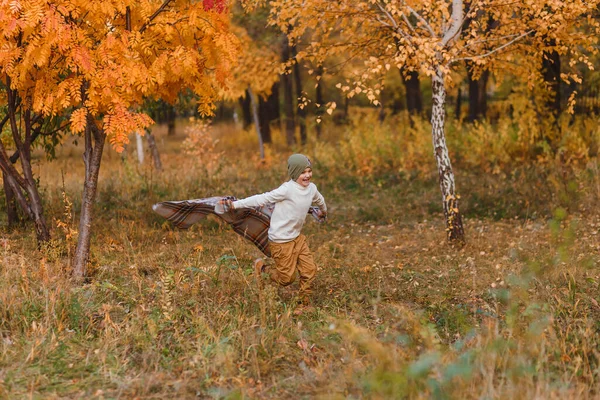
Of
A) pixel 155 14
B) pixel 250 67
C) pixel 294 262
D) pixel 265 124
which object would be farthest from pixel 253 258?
pixel 265 124

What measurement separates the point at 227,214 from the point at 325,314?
5.16ft

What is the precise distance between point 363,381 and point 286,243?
2.05m

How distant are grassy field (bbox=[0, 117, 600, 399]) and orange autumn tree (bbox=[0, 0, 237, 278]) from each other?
1.25 meters

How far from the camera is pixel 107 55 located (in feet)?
17.9

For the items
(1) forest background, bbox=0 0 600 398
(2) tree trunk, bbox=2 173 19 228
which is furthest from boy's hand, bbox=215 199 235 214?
(2) tree trunk, bbox=2 173 19 228

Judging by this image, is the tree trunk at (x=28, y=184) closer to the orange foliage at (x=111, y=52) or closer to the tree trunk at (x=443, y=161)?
the orange foliage at (x=111, y=52)

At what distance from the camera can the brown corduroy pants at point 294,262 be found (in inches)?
224

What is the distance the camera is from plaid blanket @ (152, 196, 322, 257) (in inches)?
244

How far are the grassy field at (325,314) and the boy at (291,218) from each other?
25cm

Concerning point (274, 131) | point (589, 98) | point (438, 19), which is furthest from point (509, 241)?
point (274, 131)

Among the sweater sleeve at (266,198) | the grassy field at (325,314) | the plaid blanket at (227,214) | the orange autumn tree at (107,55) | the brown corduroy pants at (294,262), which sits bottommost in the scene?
the grassy field at (325,314)

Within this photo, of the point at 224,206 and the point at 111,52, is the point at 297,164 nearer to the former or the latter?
the point at 224,206

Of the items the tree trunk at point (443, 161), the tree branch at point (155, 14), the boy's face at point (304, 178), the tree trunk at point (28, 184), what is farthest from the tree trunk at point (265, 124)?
the boy's face at point (304, 178)

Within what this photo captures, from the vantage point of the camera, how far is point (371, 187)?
1238 centimetres
